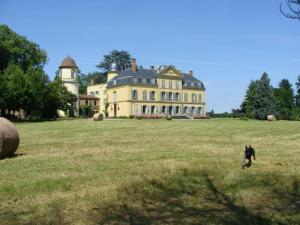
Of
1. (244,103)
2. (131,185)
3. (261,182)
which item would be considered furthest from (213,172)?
(244,103)

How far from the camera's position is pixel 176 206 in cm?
879

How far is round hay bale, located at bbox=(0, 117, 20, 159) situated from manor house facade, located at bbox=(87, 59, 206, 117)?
240 ft

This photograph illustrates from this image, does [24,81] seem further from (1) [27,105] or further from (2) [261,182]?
(2) [261,182]

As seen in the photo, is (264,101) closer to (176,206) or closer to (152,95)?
(152,95)

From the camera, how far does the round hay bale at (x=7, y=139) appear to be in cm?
1522

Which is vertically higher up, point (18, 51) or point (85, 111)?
point (18, 51)

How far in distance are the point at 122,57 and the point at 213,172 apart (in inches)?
4905

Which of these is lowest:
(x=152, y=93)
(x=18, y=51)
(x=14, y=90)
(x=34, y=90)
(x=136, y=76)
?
(x=14, y=90)

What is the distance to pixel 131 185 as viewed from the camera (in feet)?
Result: 33.8

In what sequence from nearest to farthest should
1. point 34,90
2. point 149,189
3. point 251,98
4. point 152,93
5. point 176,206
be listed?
point 176,206
point 149,189
point 34,90
point 251,98
point 152,93

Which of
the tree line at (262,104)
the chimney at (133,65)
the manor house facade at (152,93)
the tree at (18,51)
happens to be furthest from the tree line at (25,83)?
the tree line at (262,104)

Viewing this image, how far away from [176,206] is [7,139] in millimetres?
8283

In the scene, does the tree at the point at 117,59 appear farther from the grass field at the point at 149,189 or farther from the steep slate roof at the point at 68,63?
the grass field at the point at 149,189

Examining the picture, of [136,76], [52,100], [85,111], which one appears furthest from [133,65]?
[52,100]
